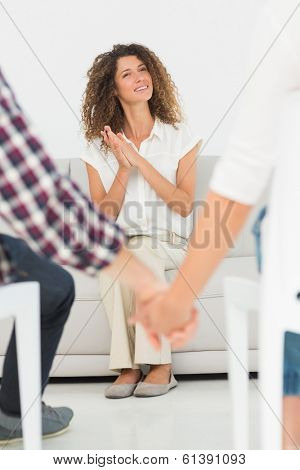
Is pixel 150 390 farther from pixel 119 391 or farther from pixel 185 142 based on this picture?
pixel 185 142

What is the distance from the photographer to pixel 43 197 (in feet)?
2.62

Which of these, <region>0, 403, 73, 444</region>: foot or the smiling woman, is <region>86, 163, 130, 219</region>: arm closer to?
the smiling woman

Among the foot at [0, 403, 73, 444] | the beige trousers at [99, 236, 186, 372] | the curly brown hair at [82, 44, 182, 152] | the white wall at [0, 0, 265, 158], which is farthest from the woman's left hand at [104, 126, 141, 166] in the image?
the foot at [0, 403, 73, 444]

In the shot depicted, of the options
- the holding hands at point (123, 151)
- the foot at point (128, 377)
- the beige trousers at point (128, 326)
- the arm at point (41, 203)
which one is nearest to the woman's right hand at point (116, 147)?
the holding hands at point (123, 151)

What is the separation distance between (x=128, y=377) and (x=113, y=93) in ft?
3.33

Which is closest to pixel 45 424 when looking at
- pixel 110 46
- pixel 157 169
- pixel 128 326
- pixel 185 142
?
pixel 128 326

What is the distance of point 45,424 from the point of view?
1551mm

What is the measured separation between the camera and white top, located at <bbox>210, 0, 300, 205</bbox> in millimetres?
846

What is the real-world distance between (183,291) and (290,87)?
0.29 meters

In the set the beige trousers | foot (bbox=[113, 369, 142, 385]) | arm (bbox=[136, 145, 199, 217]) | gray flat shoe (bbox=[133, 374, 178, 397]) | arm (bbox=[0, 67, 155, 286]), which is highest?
arm (bbox=[0, 67, 155, 286])

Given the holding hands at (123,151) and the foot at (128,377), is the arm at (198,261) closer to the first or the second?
the foot at (128,377)

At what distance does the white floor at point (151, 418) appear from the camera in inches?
60.4

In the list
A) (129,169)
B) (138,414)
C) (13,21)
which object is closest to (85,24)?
(13,21)

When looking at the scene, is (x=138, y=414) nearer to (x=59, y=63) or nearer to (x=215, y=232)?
(x=215, y=232)
